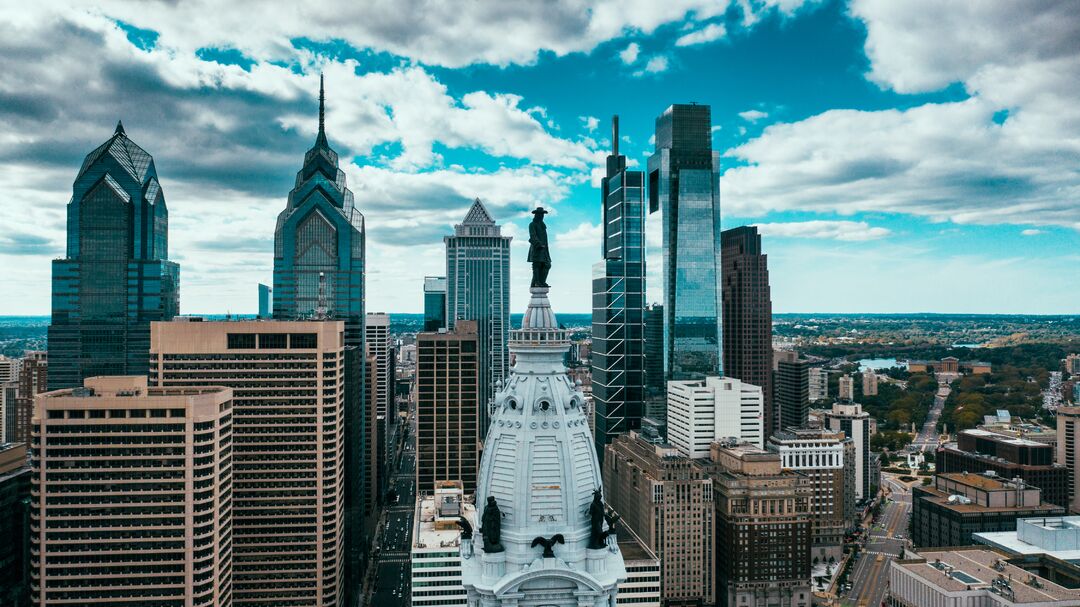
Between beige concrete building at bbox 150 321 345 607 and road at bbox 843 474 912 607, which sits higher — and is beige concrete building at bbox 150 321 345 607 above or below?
above

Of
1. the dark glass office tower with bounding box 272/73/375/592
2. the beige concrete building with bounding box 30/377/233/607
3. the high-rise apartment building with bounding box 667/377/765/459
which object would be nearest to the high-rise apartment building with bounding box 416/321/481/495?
the dark glass office tower with bounding box 272/73/375/592

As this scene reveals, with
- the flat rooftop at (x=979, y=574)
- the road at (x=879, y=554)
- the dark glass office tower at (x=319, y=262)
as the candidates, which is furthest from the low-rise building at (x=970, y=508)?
the dark glass office tower at (x=319, y=262)

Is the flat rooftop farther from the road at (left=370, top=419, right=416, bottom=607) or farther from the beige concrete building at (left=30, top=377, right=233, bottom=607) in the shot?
the beige concrete building at (left=30, top=377, right=233, bottom=607)

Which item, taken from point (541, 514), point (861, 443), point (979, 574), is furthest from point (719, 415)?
point (541, 514)

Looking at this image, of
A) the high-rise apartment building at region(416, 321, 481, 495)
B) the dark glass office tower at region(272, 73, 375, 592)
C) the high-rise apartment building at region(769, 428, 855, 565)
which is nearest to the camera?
the high-rise apartment building at region(769, 428, 855, 565)

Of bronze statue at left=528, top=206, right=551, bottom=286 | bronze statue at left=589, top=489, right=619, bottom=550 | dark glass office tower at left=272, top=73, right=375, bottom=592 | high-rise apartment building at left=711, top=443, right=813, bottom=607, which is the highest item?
dark glass office tower at left=272, top=73, right=375, bottom=592

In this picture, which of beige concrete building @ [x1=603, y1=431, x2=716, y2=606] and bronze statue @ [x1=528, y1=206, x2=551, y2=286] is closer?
bronze statue @ [x1=528, y1=206, x2=551, y2=286]

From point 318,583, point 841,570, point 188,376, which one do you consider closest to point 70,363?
point 188,376
